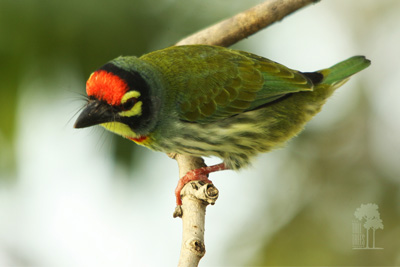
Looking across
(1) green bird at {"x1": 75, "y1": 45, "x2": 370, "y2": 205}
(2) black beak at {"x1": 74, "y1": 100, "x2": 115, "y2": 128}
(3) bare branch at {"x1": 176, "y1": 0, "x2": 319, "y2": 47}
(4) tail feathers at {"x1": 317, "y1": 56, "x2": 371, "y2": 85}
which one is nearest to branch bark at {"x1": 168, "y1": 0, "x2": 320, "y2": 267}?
(3) bare branch at {"x1": 176, "y1": 0, "x2": 319, "y2": 47}

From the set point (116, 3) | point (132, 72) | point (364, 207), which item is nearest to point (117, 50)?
point (116, 3)

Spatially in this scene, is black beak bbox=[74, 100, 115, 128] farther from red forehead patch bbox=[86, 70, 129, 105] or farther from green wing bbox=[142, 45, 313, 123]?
green wing bbox=[142, 45, 313, 123]

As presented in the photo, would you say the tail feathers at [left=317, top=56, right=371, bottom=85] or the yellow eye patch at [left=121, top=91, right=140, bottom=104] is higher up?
the tail feathers at [left=317, top=56, right=371, bottom=85]

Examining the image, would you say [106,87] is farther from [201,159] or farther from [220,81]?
[201,159]

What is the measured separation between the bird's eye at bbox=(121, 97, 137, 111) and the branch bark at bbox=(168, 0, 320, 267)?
0.58 m

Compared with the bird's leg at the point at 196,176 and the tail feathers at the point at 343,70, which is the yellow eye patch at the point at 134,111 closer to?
the bird's leg at the point at 196,176

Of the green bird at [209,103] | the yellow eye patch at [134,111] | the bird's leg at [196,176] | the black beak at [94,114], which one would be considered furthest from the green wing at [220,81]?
the black beak at [94,114]

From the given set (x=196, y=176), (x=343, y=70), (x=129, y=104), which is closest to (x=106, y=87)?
(x=129, y=104)

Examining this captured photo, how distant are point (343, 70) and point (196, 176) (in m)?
1.28

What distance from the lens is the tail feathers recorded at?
156 inches

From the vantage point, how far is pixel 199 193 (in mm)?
3191

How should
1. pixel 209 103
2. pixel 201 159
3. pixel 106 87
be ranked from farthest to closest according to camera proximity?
pixel 201 159, pixel 209 103, pixel 106 87

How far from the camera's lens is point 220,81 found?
3.67 meters

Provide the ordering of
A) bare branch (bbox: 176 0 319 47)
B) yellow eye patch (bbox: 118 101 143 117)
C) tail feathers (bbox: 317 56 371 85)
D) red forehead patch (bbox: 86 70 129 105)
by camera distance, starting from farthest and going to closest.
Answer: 1. tail feathers (bbox: 317 56 371 85)
2. bare branch (bbox: 176 0 319 47)
3. yellow eye patch (bbox: 118 101 143 117)
4. red forehead patch (bbox: 86 70 129 105)
